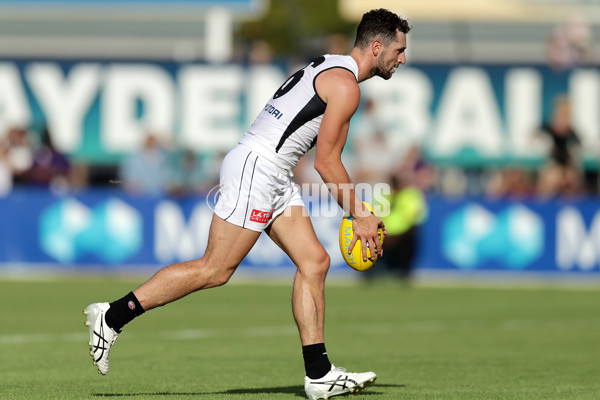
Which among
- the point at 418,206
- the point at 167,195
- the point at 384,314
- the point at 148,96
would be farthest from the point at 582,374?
the point at 148,96

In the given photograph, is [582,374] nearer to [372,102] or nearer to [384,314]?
[384,314]

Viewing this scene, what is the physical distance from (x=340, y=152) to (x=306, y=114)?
0.41m

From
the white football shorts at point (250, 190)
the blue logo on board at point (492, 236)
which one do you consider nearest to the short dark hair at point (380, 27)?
the white football shorts at point (250, 190)

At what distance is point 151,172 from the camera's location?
21906 millimetres

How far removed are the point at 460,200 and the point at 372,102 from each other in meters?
2.25

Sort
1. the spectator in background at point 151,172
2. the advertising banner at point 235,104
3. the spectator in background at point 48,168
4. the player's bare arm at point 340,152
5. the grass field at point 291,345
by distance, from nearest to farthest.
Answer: the player's bare arm at point 340,152, the grass field at point 291,345, the spectator in background at point 151,172, the spectator in background at point 48,168, the advertising banner at point 235,104

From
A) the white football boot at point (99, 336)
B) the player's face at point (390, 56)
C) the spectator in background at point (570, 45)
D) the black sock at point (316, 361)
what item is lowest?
the black sock at point (316, 361)

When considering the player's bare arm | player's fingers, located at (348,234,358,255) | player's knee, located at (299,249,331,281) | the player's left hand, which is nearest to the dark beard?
the player's bare arm

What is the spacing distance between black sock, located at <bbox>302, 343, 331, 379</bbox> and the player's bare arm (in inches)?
27.6

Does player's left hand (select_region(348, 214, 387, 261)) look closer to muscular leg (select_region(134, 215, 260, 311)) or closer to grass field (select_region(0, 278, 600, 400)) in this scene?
muscular leg (select_region(134, 215, 260, 311))

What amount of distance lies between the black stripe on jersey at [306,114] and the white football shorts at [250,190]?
0.55 feet

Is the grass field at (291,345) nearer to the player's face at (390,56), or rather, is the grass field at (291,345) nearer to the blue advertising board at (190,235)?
the blue advertising board at (190,235)

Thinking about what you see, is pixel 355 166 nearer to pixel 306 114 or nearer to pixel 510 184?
pixel 510 184

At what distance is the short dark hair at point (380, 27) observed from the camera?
8.40 m
